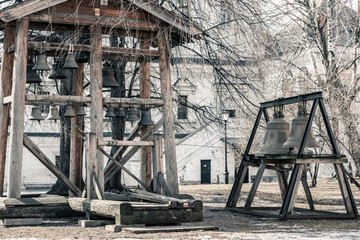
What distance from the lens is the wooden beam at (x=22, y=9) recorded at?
10.2 metres

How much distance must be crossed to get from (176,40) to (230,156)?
1060 inches

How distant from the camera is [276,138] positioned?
38.2 feet

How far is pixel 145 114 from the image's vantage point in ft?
37.6

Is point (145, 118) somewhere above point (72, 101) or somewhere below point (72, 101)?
below

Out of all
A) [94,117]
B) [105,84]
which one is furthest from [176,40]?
[94,117]

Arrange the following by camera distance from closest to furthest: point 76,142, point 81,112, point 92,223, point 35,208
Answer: point 92,223 → point 35,208 → point 81,112 → point 76,142

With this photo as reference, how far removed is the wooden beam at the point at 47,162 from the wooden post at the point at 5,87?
0.76 metres

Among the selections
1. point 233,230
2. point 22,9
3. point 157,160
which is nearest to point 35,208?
point 157,160

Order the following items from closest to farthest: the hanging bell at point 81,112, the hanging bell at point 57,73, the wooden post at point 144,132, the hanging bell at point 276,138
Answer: the hanging bell at point 276,138 → the hanging bell at point 57,73 → the hanging bell at point 81,112 → the wooden post at point 144,132

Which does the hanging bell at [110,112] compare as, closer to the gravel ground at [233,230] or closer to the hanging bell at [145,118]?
the hanging bell at [145,118]

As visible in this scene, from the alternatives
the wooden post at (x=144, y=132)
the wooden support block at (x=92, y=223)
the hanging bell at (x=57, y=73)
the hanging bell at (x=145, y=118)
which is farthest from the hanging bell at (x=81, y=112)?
the wooden support block at (x=92, y=223)

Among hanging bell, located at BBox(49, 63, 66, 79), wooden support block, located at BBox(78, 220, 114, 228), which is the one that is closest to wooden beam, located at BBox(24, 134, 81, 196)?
wooden support block, located at BBox(78, 220, 114, 228)

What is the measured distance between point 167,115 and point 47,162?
2455 mm

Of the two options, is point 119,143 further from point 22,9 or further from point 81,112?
point 22,9
